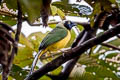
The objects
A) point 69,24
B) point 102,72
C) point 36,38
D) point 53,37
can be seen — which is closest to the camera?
point 102,72

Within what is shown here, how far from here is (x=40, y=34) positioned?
9.50ft

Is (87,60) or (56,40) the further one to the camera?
(56,40)

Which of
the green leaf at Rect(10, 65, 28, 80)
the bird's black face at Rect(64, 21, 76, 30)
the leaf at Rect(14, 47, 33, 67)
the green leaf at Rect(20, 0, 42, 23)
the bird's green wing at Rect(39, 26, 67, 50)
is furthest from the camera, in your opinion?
the bird's black face at Rect(64, 21, 76, 30)

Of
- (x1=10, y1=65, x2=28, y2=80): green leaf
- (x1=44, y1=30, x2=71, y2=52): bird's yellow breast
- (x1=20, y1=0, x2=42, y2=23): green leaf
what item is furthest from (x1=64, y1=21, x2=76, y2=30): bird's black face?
(x1=20, y1=0, x2=42, y2=23): green leaf

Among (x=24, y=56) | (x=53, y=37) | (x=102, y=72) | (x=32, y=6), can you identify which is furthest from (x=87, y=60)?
(x=32, y=6)

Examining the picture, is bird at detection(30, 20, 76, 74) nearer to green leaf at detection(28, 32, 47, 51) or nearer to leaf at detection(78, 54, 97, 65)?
green leaf at detection(28, 32, 47, 51)

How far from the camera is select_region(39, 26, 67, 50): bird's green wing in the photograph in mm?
2732

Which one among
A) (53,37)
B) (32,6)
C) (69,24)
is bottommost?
(69,24)

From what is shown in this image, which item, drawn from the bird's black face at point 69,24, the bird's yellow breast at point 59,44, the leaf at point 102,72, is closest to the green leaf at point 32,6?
the leaf at point 102,72

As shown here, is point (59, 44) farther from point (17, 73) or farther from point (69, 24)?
point (17, 73)

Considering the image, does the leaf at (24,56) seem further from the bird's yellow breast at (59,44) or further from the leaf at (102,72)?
the leaf at (102,72)

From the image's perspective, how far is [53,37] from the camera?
9.80 ft

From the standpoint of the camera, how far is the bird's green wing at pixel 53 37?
273cm

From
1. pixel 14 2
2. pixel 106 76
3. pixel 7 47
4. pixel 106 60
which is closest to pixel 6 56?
pixel 7 47
